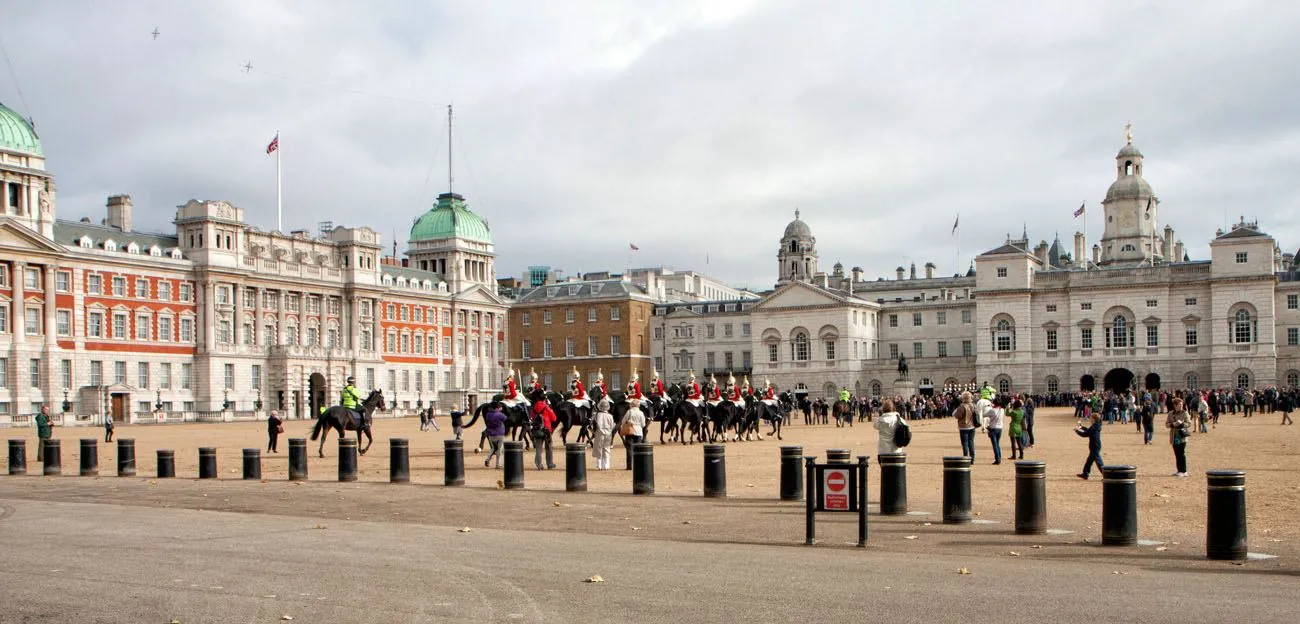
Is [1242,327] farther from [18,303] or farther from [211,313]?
[18,303]

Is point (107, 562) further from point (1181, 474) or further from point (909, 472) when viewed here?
point (1181, 474)

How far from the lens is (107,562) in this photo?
1248 centimetres

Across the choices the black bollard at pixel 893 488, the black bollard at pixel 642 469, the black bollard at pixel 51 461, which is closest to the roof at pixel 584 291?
the black bollard at pixel 51 461

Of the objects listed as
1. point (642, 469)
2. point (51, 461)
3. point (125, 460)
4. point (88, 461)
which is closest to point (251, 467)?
point (125, 460)

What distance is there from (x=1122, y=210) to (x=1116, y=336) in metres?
24.7

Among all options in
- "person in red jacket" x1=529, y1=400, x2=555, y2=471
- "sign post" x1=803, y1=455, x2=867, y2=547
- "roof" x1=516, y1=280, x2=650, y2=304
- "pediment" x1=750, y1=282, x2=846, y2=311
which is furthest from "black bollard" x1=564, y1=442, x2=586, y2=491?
"roof" x1=516, y1=280, x2=650, y2=304

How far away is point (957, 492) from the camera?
52.5 feet

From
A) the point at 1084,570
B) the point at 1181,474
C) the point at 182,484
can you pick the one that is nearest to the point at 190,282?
the point at 182,484

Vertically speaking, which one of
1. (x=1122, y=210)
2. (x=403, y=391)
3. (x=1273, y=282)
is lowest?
(x=403, y=391)

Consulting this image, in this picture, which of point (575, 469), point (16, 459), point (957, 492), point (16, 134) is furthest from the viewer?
point (16, 134)

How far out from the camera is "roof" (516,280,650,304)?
11428 cm

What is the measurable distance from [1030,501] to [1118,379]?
276ft

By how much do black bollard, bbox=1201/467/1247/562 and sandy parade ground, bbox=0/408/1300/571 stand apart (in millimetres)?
290

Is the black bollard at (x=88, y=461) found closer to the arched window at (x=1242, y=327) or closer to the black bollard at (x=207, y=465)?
the black bollard at (x=207, y=465)
